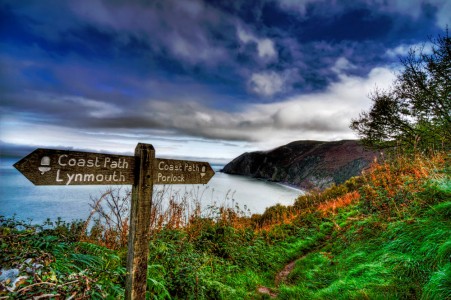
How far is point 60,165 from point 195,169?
1636 mm

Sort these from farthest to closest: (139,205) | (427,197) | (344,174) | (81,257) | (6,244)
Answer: (344,174)
(427,197)
(81,257)
(139,205)
(6,244)

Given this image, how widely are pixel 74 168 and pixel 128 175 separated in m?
0.50

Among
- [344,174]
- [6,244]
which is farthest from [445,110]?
[344,174]

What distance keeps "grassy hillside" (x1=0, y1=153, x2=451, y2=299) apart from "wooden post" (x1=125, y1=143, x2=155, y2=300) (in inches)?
8.4

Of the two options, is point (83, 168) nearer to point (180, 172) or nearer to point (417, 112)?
point (180, 172)

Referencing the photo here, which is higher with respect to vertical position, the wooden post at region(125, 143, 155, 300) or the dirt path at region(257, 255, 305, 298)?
the wooden post at region(125, 143, 155, 300)

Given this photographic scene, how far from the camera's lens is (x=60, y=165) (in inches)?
83.0

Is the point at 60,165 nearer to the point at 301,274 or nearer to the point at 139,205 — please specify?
the point at 139,205

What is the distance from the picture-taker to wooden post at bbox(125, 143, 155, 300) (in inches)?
95.7

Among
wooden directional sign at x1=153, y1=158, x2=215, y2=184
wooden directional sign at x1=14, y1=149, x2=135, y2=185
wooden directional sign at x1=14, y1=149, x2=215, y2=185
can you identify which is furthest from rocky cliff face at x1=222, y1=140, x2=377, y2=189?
wooden directional sign at x1=14, y1=149, x2=135, y2=185

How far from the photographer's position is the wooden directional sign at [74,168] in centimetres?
198

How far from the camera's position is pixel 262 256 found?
5793 millimetres

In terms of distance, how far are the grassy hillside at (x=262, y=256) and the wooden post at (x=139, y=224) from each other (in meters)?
0.21

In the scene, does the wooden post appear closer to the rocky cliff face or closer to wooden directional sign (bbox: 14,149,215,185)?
wooden directional sign (bbox: 14,149,215,185)
